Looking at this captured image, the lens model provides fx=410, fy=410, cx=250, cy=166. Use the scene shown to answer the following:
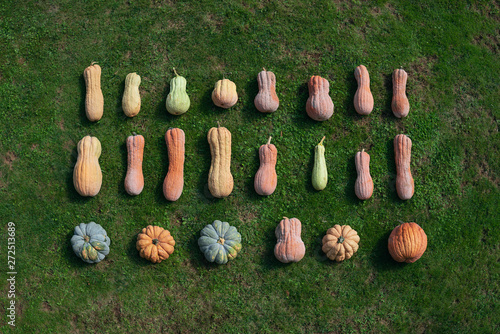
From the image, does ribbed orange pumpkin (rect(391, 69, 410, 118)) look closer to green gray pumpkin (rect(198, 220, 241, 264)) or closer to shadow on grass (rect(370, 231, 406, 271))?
A: shadow on grass (rect(370, 231, 406, 271))

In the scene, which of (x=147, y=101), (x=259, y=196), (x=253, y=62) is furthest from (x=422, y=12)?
(x=147, y=101)

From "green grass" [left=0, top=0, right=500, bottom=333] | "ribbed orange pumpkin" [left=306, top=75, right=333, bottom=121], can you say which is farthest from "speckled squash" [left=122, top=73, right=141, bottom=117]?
"ribbed orange pumpkin" [left=306, top=75, right=333, bottom=121]

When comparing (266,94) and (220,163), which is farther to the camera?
(266,94)

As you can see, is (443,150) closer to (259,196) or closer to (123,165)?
(259,196)

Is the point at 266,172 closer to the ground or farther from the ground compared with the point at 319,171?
closer to the ground

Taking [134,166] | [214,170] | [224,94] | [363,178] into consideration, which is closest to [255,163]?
[214,170]

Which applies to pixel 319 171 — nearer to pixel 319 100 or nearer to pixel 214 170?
pixel 319 100

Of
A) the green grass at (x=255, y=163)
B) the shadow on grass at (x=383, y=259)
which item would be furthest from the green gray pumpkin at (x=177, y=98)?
the shadow on grass at (x=383, y=259)
